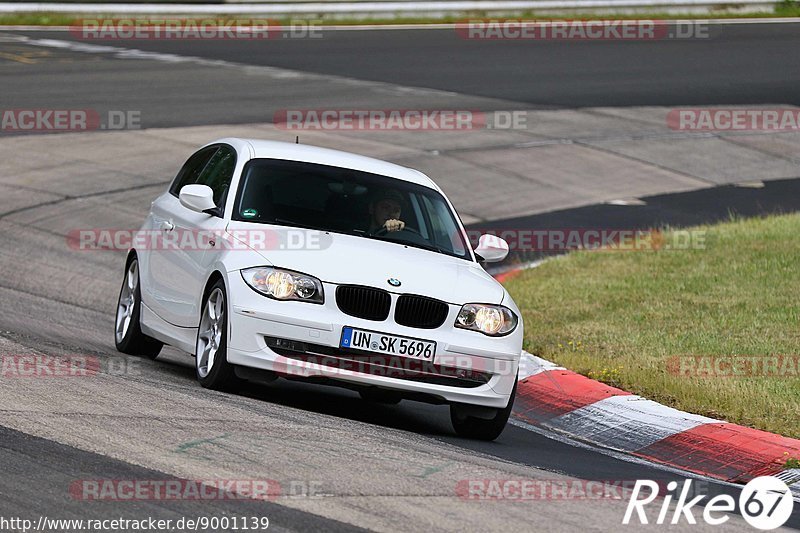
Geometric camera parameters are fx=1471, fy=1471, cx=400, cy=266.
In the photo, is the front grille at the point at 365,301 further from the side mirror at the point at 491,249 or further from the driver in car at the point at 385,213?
the side mirror at the point at 491,249

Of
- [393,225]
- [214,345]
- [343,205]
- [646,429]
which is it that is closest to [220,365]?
[214,345]

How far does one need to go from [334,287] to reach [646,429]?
2.33m

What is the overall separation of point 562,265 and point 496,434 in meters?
6.93

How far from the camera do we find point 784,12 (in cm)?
3719

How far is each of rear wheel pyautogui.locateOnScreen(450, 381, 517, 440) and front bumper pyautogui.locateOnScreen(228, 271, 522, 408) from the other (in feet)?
1.17

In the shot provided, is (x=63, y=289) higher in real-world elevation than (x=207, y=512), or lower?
lower

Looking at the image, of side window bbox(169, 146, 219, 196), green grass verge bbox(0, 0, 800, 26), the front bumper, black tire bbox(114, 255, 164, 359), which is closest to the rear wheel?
the front bumper

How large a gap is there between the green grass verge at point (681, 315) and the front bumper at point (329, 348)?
1930 mm

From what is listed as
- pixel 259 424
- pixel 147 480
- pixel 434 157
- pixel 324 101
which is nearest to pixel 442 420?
pixel 259 424

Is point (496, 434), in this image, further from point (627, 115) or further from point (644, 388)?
point (627, 115)

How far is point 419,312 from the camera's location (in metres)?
8.91

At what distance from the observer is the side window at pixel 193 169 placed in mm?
11031

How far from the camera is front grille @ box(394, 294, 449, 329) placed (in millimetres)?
8852

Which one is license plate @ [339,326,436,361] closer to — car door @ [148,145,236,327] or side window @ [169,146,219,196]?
car door @ [148,145,236,327]
